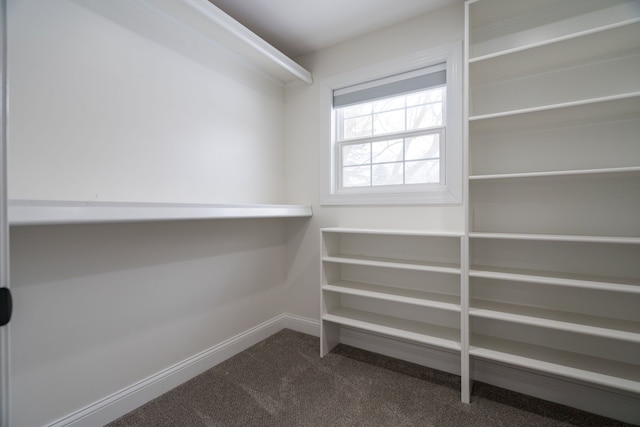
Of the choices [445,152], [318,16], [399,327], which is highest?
[318,16]

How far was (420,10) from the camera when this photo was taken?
83.2 inches

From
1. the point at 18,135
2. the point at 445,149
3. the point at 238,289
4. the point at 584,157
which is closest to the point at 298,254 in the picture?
the point at 238,289

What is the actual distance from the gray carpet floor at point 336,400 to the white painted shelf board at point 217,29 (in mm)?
2341

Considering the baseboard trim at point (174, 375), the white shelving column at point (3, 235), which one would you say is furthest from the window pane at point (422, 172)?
the white shelving column at point (3, 235)

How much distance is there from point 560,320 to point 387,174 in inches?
57.2

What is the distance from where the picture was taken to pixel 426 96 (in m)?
2.24

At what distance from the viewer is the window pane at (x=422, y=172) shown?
2.19m

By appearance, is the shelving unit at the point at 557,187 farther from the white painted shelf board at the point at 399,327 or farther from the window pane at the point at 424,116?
the window pane at the point at 424,116

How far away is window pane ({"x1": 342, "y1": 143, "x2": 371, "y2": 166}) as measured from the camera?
251 cm

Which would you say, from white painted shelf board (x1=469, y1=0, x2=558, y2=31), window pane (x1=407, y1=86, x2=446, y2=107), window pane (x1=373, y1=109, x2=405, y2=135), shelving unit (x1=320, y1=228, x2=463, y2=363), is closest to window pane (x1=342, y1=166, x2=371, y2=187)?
window pane (x1=373, y1=109, x2=405, y2=135)

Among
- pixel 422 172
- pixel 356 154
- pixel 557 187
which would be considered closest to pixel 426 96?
pixel 422 172

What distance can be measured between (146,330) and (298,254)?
4.51 feet

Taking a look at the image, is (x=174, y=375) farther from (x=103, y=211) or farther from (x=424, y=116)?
(x=424, y=116)

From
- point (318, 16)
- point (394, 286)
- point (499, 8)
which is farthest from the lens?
point (394, 286)
